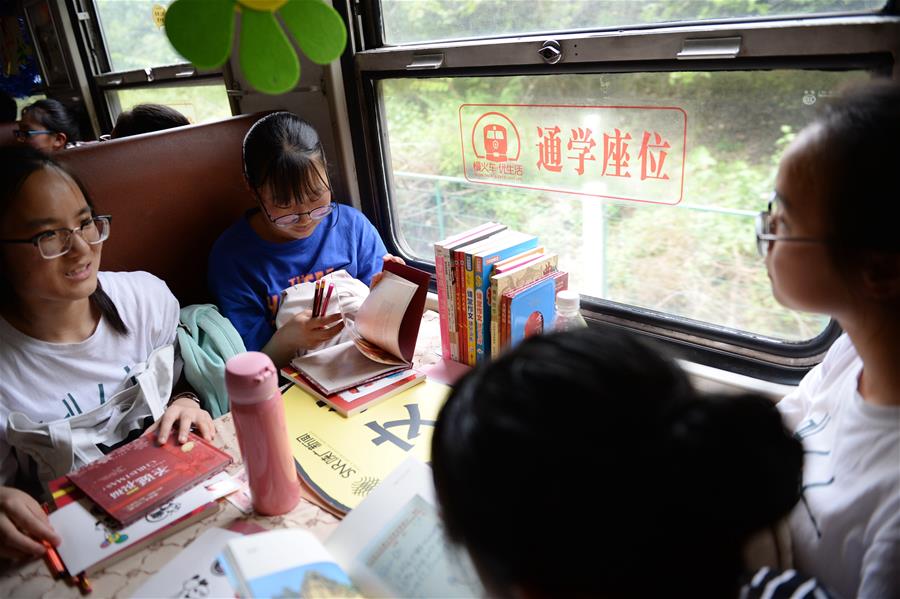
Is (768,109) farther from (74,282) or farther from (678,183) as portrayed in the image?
(74,282)

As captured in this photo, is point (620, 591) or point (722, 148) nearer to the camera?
point (620, 591)

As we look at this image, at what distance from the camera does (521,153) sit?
65.2 inches

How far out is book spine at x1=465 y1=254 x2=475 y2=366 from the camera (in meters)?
1.37

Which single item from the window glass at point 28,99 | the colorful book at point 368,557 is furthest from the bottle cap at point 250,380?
the window glass at point 28,99

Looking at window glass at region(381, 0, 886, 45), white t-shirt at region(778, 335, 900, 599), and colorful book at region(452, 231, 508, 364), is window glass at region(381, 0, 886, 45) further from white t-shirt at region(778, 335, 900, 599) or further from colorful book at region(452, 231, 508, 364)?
white t-shirt at region(778, 335, 900, 599)

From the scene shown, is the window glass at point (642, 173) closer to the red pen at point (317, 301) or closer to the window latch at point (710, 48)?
the window latch at point (710, 48)

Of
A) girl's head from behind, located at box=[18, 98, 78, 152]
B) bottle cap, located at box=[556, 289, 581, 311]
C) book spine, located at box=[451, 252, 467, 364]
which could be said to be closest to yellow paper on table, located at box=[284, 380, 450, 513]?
book spine, located at box=[451, 252, 467, 364]

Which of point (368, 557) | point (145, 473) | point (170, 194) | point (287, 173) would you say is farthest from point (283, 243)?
point (368, 557)

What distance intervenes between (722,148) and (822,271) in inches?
26.5

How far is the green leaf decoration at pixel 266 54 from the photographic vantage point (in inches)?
29.0

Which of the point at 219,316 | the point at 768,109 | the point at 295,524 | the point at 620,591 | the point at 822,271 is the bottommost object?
the point at 295,524

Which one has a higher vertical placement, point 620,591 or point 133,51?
point 133,51

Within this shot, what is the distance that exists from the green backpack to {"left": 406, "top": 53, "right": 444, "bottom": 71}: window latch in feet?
3.05

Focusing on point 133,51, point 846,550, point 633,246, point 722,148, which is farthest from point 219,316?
point 133,51
